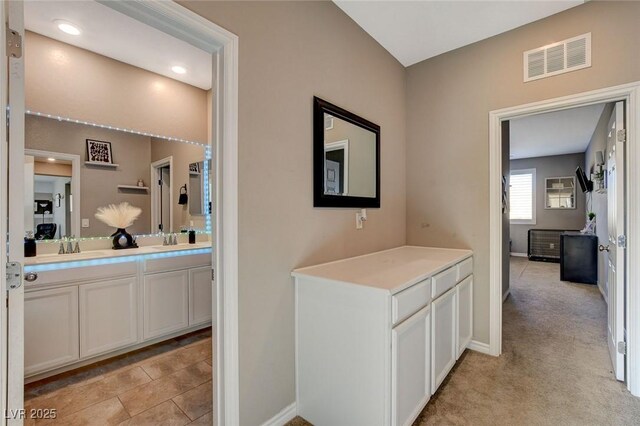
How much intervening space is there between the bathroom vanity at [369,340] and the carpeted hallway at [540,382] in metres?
0.18

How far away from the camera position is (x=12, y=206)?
0.99m

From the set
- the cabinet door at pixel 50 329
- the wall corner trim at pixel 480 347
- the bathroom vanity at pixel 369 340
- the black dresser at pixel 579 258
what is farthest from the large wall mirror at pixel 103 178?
the black dresser at pixel 579 258

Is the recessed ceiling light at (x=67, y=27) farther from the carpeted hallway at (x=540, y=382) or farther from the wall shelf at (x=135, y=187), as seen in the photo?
the carpeted hallway at (x=540, y=382)

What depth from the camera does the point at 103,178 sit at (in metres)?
2.77

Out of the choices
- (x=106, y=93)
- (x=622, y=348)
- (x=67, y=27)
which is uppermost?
(x=67, y=27)

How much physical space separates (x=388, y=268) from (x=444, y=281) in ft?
1.48

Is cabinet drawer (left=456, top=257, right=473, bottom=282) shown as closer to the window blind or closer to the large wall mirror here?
the large wall mirror

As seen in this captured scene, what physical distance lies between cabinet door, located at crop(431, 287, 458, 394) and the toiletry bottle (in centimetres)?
300

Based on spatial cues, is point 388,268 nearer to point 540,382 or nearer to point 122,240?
point 540,382

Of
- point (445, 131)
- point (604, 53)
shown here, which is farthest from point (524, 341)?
point (604, 53)

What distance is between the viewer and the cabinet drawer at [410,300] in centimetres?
143

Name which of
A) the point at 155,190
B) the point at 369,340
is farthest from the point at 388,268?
the point at 155,190

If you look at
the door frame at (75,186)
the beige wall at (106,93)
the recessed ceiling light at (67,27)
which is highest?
the recessed ceiling light at (67,27)

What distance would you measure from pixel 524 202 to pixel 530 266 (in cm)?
210
